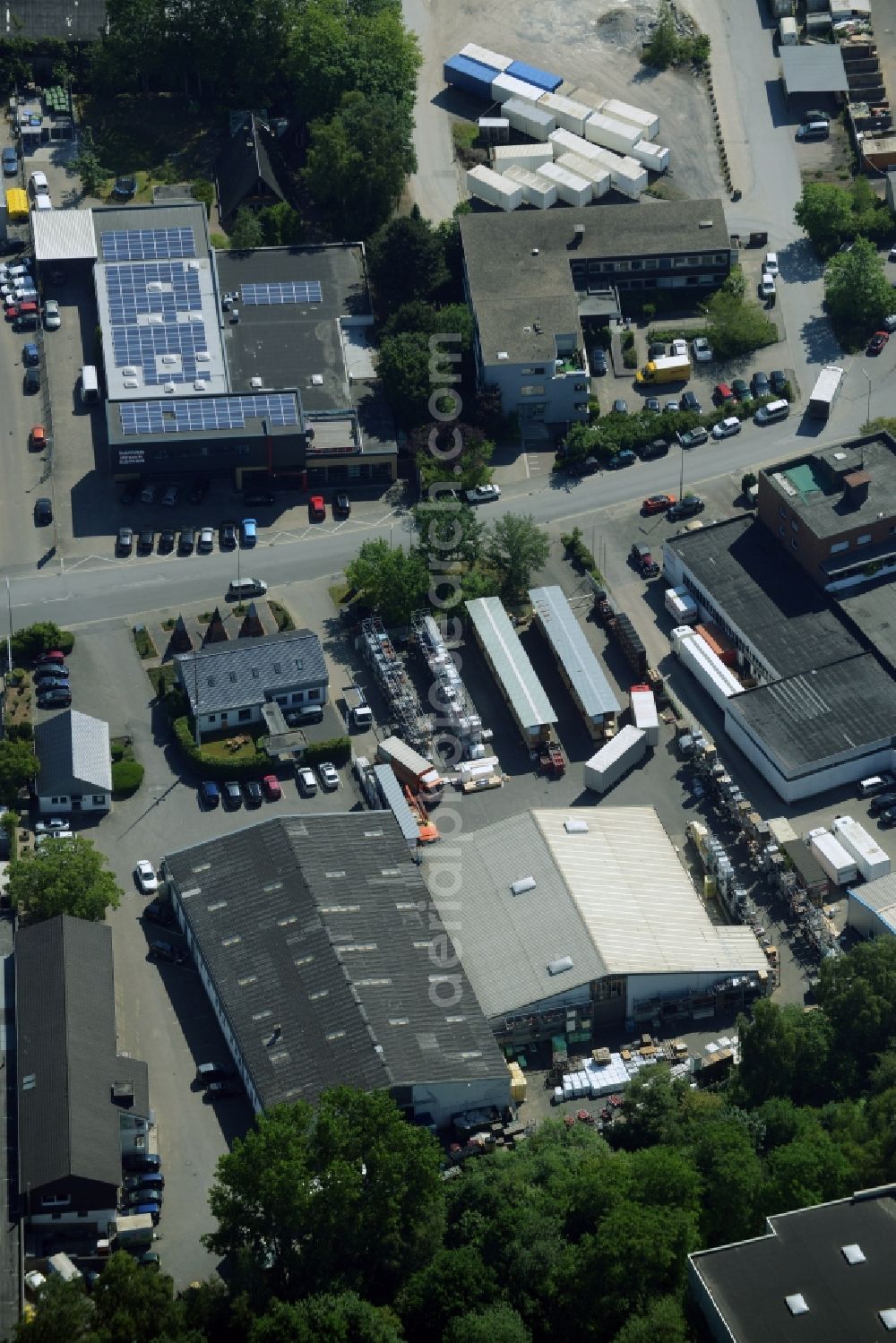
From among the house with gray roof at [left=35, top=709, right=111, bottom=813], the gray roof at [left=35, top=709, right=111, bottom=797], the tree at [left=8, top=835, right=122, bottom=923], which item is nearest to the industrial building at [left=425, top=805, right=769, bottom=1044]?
the tree at [left=8, top=835, right=122, bottom=923]

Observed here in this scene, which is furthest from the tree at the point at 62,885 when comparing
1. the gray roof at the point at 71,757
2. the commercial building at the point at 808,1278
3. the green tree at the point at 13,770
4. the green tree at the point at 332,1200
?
the commercial building at the point at 808,1278

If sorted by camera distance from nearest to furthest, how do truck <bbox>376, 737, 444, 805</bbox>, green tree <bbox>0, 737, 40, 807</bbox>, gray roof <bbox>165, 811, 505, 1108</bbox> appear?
gray roof <bbox>165, 811, 505, 1108</bbox>, green tree <bbox>0, 737, 40, 807</bbox>, truck <bbox>376, 737, 444, 805</bbox>

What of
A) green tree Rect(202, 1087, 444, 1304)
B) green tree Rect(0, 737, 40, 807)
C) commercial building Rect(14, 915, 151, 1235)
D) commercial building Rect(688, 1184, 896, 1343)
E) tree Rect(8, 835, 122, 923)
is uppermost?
green tree Rect(0, 737, 40, 807)

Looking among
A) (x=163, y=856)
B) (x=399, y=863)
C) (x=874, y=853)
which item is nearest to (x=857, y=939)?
(x=874, y=853)

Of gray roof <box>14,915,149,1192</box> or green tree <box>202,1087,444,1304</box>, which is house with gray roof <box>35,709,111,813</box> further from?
green tree <box>202,1087,444,1304</box>

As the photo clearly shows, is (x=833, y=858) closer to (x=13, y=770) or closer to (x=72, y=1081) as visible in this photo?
(x=72, y=1081)

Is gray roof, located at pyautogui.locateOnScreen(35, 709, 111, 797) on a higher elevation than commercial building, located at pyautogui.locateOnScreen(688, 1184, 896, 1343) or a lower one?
higher

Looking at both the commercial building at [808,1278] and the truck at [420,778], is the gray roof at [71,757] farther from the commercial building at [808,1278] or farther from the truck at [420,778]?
the commercial building at [808,1278]
